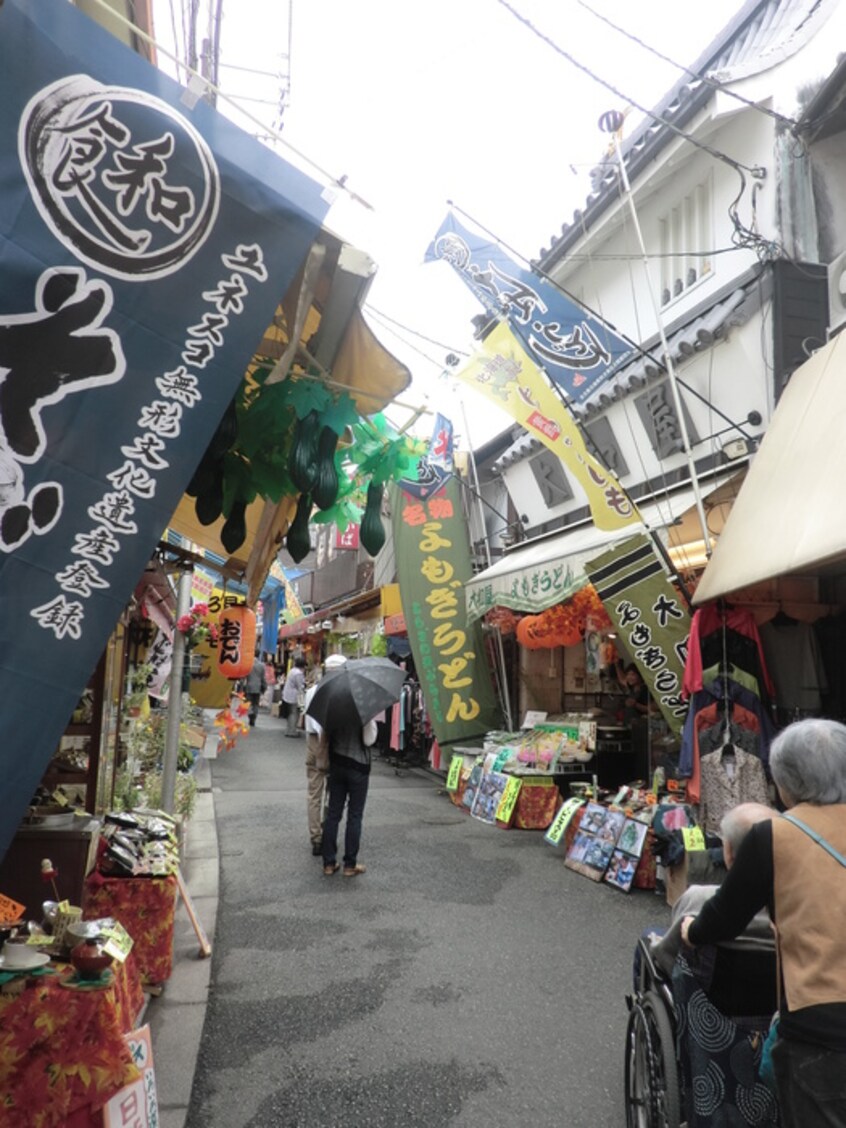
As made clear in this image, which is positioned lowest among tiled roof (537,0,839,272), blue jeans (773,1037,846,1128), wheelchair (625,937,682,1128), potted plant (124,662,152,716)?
wheelchair (625,937,682,1128)

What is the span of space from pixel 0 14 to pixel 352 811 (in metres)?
7.12

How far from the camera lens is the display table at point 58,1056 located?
8.45ft

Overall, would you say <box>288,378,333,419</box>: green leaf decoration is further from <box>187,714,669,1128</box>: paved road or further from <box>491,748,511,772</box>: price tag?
<box>491,748,511,772</box>: price tag

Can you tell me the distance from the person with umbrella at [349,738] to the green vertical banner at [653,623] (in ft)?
8.24

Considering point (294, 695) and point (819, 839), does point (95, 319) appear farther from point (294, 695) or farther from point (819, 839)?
point (294, 695)

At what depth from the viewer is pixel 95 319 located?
2.49 metres

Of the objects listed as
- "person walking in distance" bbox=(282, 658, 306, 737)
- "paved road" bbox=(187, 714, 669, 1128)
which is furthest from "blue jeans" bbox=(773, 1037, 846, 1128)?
"person walking in distance" bbox=(282, 658, 306, 737)

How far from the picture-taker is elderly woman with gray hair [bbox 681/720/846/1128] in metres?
2.21

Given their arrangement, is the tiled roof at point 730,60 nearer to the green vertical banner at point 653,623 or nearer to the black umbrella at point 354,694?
the green vertical banner at point 653,623

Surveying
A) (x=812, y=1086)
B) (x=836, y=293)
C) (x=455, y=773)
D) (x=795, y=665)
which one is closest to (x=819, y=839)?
(x=812, y=1086)

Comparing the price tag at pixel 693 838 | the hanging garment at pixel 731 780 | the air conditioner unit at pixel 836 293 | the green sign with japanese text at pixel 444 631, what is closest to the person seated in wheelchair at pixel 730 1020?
the hanging garment at pixel 731 780

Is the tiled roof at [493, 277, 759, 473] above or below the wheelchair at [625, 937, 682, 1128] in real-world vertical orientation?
above

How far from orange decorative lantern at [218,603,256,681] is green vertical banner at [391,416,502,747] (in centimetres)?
394

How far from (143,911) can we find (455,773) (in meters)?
8.02
